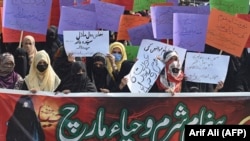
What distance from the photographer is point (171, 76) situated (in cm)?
666

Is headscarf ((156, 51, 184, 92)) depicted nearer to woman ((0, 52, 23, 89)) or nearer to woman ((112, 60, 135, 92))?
woman ((112, 60, 135, 92))

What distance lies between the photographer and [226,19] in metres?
7.39

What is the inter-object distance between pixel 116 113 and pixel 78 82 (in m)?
0.50

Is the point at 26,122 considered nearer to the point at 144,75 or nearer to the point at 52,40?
the point at 144,75

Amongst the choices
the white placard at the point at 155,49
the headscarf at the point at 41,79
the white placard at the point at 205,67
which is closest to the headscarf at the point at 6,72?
the headscarf at the point at 41,79

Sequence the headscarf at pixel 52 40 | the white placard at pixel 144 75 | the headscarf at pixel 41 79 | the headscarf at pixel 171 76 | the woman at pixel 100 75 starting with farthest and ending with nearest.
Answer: the headscarf at pixel 52 40, the woman at pixel 100 75, the white placard at pixel 144 75, the headscarf at pixel 171 76, the headscarf at pixel 41 79

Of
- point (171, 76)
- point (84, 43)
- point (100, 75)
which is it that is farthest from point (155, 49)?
point (84, 43)

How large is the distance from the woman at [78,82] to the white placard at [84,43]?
0.68m

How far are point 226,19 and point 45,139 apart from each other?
247 cm

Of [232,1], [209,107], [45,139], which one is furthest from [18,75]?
[232,1]

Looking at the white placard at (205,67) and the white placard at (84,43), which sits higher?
the white placard at (84,43)

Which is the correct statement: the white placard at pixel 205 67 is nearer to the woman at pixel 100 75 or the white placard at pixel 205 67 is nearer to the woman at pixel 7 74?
the woman at pixel 100 75

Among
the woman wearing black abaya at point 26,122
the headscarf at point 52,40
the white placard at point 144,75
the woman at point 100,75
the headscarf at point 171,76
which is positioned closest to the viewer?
the woman wearing black abaya at point 26,122

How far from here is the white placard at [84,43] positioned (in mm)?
7336
